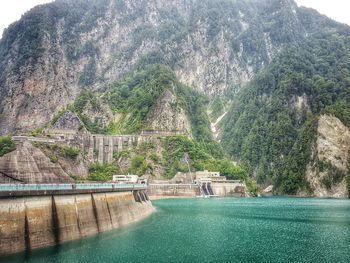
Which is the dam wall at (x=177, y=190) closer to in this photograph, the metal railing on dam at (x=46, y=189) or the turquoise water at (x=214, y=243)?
the turquoise water at (x=214, y=243)

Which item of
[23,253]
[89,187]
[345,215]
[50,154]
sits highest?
[50,154]

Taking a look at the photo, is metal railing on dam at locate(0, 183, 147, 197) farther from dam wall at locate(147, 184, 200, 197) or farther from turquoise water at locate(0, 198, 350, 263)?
dam wall at locate(147, 184, 200, 197)

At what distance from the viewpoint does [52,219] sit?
53.1 meters

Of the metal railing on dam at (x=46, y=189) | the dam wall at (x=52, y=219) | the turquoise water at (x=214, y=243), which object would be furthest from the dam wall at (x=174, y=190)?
the metal railing on dam at (x=46, y=189)

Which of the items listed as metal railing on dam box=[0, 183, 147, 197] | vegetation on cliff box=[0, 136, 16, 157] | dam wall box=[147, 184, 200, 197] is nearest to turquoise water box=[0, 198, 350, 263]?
metal railing on dam box=[0, 183, 147, 197]

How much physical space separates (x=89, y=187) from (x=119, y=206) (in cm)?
1393

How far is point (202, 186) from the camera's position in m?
192

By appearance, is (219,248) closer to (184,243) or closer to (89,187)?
(184,243)

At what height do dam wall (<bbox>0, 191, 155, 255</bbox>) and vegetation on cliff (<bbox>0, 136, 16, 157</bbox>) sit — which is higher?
vegetation on cliff (<bbox>0, 136, 16, 157</bbox>)

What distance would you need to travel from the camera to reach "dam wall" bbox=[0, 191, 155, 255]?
46562mm

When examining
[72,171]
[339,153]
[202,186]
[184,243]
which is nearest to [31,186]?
[184,243]

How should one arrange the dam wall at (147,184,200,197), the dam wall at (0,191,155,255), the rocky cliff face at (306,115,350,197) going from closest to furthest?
the dam wall at (0,191,155,255) < the dam wall at (147,184,200,197) < the rocky cliff face at (306,115,350,197)

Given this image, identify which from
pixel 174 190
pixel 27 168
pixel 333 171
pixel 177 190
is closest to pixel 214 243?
pixel 27 168

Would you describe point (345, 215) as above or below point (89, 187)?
below
